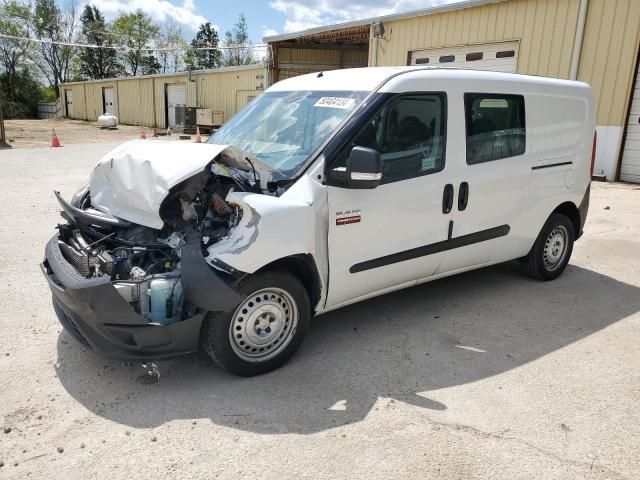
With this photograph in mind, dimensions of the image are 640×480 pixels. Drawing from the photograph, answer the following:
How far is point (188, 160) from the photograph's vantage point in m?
3.15

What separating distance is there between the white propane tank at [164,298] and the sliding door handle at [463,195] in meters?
2.27

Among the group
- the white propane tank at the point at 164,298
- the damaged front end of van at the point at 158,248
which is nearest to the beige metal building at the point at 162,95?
the damaged front end of van at the point at 158,248

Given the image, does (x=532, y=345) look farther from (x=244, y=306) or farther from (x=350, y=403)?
(x=244, y=306)

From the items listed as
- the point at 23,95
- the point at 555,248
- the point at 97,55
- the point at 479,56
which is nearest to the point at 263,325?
the point at 555,248

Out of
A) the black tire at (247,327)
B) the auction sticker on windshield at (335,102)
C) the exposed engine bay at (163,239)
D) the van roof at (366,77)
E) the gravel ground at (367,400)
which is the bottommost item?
the gravel ground at (367,400)

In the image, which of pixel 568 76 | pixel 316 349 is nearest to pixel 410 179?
pixel 316 349

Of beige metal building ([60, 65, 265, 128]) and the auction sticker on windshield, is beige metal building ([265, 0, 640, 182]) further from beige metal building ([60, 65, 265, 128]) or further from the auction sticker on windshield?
beige metal building ([60, 65, 265, 128])

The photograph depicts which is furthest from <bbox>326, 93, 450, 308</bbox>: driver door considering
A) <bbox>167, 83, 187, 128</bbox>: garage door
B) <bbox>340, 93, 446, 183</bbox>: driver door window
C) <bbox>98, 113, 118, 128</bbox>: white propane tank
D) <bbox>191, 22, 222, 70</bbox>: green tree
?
<bbox>191, 22, 222, 70</bbox>: green tree

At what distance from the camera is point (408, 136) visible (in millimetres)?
3787

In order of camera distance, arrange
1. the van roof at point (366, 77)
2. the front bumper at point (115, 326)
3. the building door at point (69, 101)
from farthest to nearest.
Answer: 1. the building door at point (69, 101)
2. the van roof at point (366, 77)
3. the front bumper at point (115, 326)

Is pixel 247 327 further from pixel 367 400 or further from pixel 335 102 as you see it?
pixel 335 102

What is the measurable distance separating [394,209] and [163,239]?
1579mm

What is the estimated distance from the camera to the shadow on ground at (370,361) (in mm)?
3008

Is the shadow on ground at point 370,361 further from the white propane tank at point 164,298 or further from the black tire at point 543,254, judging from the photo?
the white propane tank at point 164,298
